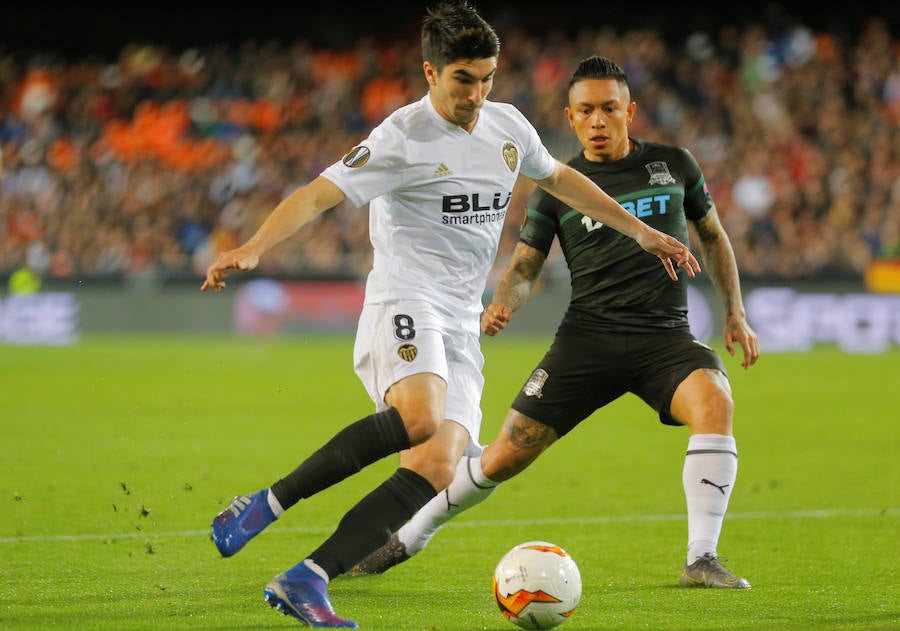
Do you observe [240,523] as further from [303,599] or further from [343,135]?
[343,135]

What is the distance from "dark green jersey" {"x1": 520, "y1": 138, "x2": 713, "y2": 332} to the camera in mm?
5891

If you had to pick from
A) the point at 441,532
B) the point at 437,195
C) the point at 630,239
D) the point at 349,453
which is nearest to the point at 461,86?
the point at 437,195

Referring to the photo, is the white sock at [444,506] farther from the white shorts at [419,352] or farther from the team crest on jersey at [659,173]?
the team crest on jersey at [659,173]

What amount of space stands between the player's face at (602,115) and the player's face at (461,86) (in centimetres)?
119

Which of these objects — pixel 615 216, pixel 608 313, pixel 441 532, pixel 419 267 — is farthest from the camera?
pixel 441 532

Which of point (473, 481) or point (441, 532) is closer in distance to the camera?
point (473, 481)

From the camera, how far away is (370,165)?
15.4 ft

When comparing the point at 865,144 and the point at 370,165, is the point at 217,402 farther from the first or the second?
the point at 865,144

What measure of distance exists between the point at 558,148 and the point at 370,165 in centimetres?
1931

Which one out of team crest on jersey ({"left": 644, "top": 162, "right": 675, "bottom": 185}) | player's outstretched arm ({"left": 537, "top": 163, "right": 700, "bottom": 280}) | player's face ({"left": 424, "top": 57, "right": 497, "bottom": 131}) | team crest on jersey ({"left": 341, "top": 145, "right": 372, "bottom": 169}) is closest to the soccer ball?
player's outstretched arm ({"left": 537, "top": 163, "right": 700, "bottom": 280})

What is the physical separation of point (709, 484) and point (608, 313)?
0.91 m

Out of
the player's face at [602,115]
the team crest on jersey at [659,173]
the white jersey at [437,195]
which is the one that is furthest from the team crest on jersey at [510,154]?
the team crest on jersey at [659,173]

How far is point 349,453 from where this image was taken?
4.60 meters

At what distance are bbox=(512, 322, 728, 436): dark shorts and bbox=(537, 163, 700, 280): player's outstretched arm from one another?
0.50 m
